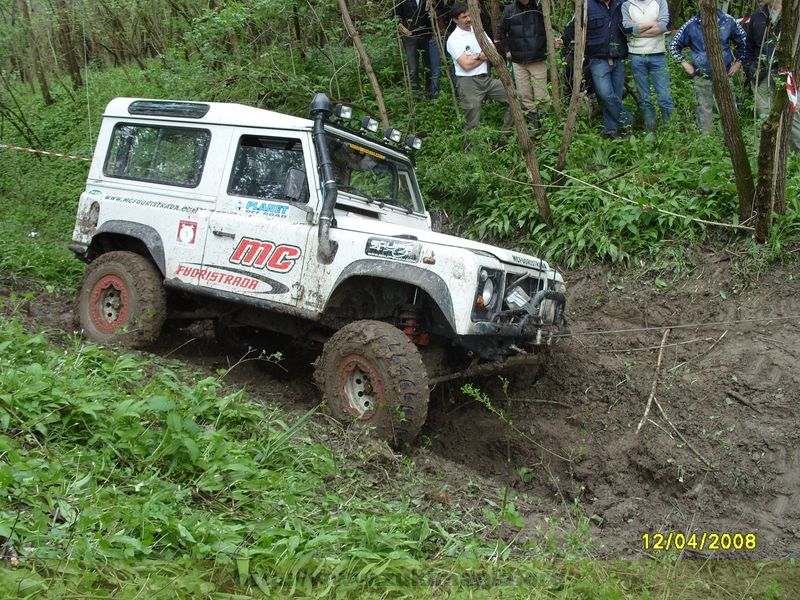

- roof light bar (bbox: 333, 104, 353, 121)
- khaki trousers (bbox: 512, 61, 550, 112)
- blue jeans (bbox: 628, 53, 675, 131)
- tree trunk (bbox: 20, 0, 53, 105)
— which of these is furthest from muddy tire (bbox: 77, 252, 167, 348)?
tree trunk (bbox: 20, 0, 53, 105)

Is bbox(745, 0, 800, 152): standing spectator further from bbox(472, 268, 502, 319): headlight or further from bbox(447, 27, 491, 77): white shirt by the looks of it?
bbox(472, 268, 502, 319): headlight

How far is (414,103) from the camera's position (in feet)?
35.2

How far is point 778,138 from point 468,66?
13.5 feet

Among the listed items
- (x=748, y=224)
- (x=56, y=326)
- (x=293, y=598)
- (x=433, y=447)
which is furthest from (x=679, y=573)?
(x=56, y=326)

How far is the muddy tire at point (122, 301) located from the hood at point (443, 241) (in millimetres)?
1917

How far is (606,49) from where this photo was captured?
8828 mm

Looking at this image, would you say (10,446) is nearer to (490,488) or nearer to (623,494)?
(490,488)

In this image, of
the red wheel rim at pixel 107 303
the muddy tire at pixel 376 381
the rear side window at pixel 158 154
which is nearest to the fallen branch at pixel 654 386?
the muddy tire at pixel 376 381

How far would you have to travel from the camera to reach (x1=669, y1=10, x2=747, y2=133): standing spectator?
27.8ft

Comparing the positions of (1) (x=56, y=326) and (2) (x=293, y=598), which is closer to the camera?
(2) (x=293, y=598)

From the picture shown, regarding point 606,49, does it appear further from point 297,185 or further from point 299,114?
point 297,185

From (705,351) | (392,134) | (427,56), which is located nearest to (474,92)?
(427,56)

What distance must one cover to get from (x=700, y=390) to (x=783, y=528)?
1.44m

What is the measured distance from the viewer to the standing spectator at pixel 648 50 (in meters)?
8.61
